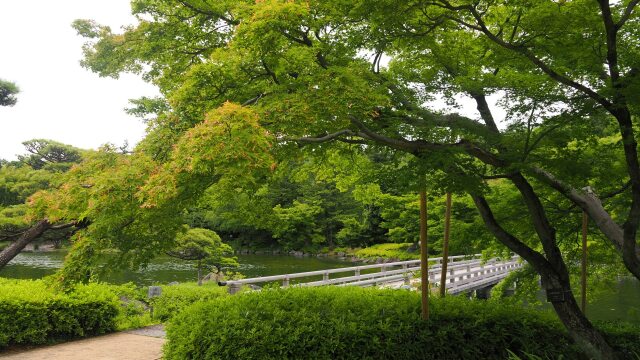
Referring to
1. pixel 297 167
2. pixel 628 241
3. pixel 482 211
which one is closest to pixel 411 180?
pixel 482 211

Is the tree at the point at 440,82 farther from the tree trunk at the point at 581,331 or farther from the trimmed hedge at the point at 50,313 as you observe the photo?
the trimmed hedge at the point at 50,313

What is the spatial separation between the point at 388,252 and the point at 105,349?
27206 millimetres

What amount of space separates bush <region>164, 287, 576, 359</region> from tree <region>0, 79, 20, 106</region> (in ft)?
75.5

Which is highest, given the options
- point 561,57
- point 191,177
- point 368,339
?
point 561,57

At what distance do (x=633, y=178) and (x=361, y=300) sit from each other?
394cm

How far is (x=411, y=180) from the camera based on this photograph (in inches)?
Result: 233

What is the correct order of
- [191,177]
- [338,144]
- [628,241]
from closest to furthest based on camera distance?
[191,177]
[628,241]
[338,144]

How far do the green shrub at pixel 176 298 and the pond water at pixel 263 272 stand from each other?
27.7ft

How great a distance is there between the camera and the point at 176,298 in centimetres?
1002

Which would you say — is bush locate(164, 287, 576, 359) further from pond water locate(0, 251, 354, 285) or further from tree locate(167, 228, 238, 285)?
→ pond water locate(0, 251, 354, 285)

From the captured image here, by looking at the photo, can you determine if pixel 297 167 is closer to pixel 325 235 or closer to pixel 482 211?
pixel 482 211

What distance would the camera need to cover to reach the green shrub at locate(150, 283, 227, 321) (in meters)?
9.40

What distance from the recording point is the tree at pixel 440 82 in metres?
5.02

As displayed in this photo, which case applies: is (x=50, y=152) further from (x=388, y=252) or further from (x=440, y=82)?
(x=440, y=82)
